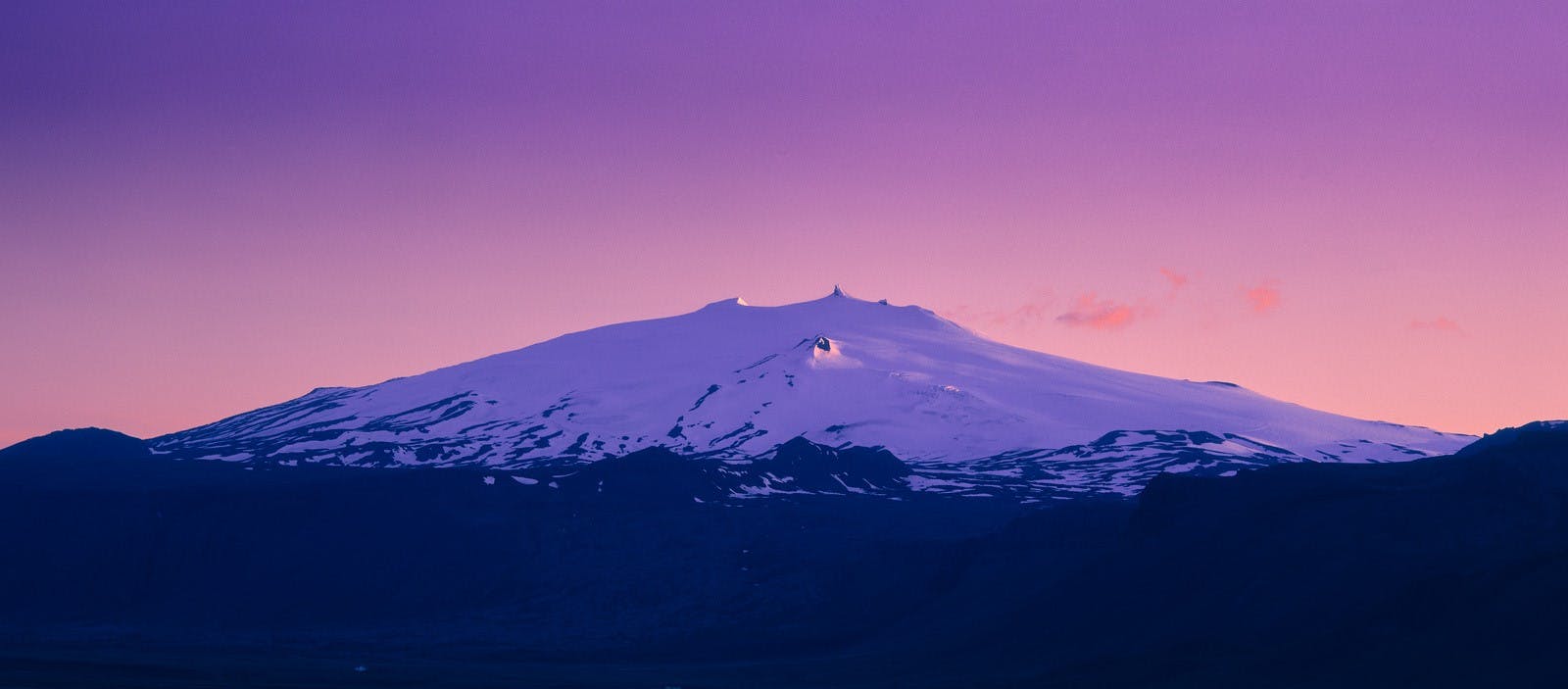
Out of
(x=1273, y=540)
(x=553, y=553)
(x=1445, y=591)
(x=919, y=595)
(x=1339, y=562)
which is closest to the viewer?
(x=1445, y=591)

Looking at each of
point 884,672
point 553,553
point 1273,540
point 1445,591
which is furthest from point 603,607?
point 1445,591

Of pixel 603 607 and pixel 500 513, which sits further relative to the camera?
pixel 500 513

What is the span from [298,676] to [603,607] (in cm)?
4578

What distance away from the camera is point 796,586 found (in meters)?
171

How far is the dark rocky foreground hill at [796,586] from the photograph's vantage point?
370 ft

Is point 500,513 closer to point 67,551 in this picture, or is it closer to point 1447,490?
point 67,551

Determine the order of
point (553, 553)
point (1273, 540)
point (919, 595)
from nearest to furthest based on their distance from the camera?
1. point (1273, 540)
2. point (919, 595)
3. point (553, 553)

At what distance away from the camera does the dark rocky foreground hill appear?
112875 mm

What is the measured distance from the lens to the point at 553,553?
184m

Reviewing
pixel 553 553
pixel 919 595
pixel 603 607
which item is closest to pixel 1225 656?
pixel 919 595

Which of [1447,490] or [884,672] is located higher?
[1447,490]

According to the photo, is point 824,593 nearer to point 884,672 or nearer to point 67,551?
point 884,672

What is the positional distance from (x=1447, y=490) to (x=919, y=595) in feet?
158

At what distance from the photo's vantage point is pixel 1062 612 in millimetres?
135750
